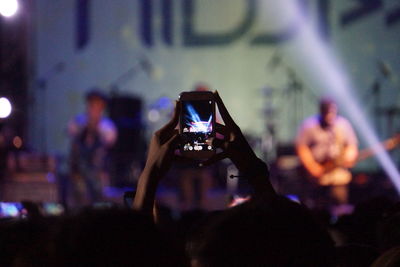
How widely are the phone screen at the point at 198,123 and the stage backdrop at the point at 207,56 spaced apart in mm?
10323

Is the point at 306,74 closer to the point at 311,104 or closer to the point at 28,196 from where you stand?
the point at 311,104

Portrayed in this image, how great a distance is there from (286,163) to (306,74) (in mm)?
2317

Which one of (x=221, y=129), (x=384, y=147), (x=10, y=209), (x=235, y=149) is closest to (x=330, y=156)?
(x=384, y=147)

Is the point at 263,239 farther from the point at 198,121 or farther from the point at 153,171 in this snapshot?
the point at 198,121

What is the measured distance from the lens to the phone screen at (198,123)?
3.03m

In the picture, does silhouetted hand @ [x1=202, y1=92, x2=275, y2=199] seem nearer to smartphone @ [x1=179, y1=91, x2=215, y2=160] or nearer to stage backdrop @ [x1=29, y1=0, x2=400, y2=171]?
smartphone @ [x1=179, y1=91, x2=215, y2=160]

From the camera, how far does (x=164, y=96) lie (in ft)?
46.7

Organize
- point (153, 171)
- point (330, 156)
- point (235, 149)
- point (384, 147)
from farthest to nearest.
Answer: point (384, 147) → point (330, 156) → point (235, 149) → point (153, 171)

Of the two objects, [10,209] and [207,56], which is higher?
[207,56]

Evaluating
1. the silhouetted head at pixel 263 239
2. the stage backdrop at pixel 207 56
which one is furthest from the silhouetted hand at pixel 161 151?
the stage backdrop at pixel 207 56

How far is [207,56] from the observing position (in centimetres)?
1454

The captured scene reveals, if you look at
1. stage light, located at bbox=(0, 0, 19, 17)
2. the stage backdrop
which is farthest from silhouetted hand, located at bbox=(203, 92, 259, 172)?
the stage backdrop

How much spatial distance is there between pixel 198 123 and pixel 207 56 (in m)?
11.5

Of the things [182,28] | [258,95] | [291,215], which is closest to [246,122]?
[258,95]
